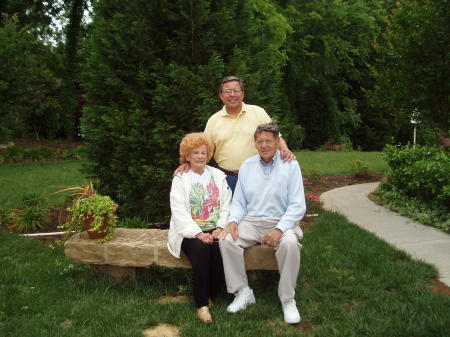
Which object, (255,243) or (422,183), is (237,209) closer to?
(255,243)

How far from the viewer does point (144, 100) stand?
5250mm

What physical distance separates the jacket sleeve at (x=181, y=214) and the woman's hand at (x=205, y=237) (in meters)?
0.04

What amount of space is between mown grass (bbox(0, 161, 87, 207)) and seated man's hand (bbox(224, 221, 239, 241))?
167 inches

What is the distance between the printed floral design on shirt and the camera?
12.8 ft

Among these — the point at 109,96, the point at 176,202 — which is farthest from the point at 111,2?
the point at 176,202

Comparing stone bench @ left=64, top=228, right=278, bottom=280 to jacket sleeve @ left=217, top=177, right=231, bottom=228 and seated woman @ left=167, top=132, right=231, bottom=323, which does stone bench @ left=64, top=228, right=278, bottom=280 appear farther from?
jacket sleeve @ left=217, top=177, right=231, bottom=228

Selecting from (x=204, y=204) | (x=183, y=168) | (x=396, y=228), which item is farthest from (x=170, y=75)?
(x=396, y=228)

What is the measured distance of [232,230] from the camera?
375 centimetres

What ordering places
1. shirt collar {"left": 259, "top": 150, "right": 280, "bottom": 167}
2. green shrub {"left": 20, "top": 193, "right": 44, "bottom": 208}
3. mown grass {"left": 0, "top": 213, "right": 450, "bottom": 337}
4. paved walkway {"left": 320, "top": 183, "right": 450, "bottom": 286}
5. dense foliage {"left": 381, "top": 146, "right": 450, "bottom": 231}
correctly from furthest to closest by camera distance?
green shrub {"left": 20, "top": 193, "right": 44, "bottom": 208}, dense foliage {"left": 381, "top": 146, "right": 450, "bottom": 231}, paved walkway {"left": 320, "top": 183, "right": 450, "bottom": 286}, shirt collar {"left": 259, "top": 150, "right": 280, "bottom": 167}, mown grass {"left": 0, "top": 213, "right": 450, "bottom": 337}

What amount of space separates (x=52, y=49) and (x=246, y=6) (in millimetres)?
21270

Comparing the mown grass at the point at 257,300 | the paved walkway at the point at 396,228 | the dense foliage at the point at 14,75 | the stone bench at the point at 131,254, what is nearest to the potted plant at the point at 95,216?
the stone bench at the point at 131,254

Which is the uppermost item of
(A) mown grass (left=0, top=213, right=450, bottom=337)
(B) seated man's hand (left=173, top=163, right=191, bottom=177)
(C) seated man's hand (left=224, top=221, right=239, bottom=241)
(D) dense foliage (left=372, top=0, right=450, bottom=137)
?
(D) dense foliage (left=372, top=0, right=450, bottom=137)

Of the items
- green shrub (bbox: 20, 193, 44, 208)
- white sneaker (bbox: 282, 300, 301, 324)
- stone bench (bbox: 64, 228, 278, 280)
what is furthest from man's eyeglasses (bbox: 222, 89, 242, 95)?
green shrub (bbox: 20, 193, 44, 208)

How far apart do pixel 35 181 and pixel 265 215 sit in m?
8.40
